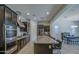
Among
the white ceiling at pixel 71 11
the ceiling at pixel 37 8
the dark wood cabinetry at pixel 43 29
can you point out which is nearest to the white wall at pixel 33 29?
the dark wood cabinetry at pixel 43 29

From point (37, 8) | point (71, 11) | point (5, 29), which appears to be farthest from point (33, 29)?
point (5, 29)

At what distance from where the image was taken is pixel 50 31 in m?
13.4

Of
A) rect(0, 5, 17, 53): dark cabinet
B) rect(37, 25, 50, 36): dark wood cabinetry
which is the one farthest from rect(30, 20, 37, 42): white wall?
rect(0, 5, 17, 53): dark cabinet

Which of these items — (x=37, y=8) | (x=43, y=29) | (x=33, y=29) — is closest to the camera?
(x=37, y=8)

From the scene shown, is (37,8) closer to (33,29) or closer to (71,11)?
(71,11)

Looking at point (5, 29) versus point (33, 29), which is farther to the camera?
point (33, 29)

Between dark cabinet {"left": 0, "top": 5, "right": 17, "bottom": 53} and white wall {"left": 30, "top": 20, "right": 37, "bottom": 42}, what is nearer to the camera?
dark cabinet {"left": 0, "top": 5, "right": 17, "bottom": 53}

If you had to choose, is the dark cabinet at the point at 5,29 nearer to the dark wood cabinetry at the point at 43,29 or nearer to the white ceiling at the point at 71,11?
the white ceiling at the point at 71,11

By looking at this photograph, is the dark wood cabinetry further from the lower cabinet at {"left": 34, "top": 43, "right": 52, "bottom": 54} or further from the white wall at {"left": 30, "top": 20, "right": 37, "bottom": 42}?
the lower cabinet at {"left": 34, "top": 43, "right": 52, "bottom": 54}

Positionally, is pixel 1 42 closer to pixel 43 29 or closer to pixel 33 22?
pixel 33 22
